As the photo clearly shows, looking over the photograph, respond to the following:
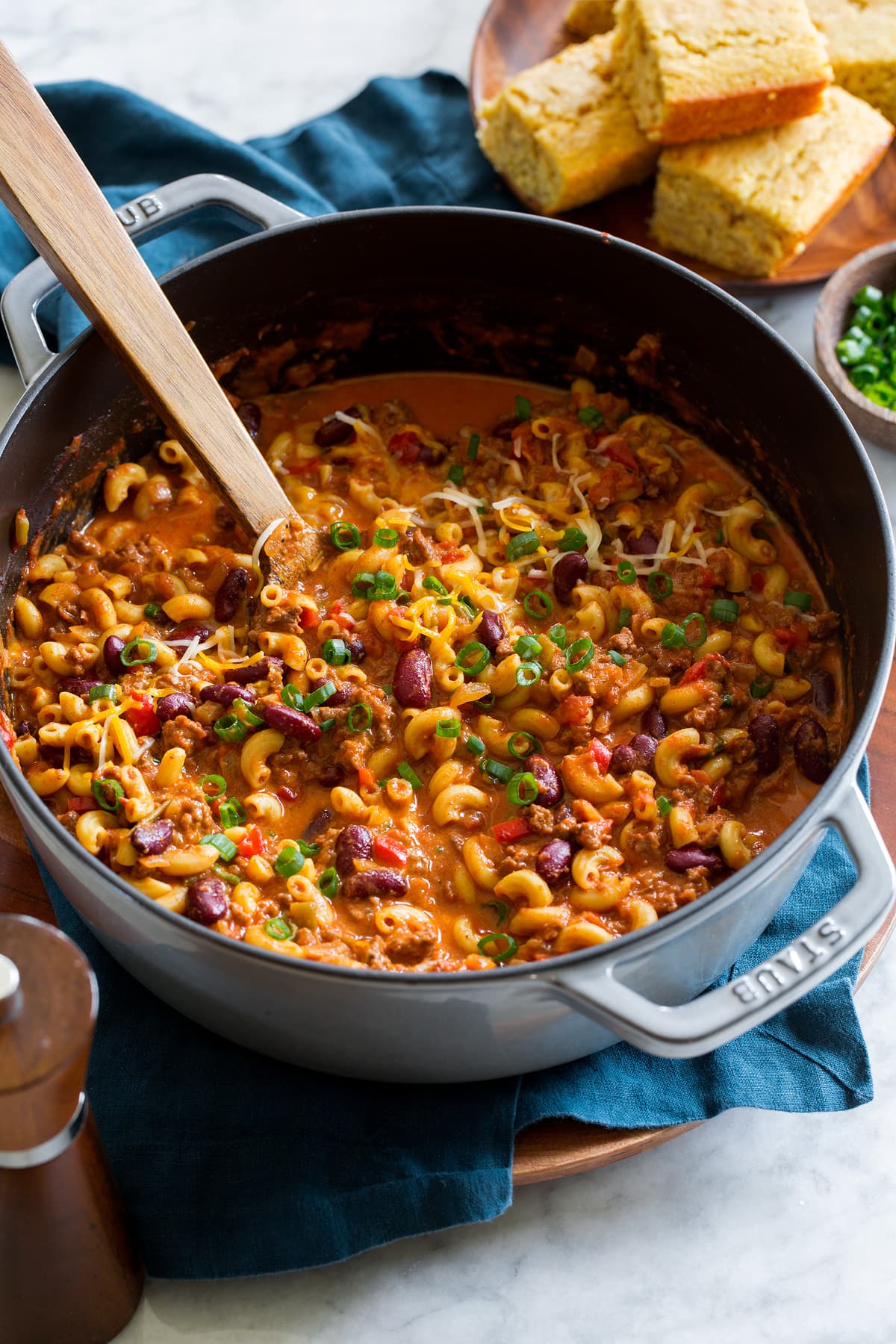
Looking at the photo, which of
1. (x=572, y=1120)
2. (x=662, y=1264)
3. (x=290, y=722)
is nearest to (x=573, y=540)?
(x=290, y=722)

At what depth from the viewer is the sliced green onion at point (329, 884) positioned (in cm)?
288

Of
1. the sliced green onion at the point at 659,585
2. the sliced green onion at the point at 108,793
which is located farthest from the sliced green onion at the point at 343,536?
the sliced green onion at the point at 108,793

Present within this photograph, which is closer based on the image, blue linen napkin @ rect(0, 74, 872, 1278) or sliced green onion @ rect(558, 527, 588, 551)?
blue linen napkin @ rect(0, 74, 872, 1278)

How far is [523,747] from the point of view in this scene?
314cm

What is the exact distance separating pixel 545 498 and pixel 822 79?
154cm

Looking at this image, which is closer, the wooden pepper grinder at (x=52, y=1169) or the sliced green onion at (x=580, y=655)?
the wooden pepper grinder at (x=52, y=1169)

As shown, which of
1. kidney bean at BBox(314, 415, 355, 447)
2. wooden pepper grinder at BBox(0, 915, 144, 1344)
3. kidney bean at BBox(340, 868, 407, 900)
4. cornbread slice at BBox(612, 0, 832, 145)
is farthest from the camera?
cornbread slice at BBox(612, 0, 832, 145)

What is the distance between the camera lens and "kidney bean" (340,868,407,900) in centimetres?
285

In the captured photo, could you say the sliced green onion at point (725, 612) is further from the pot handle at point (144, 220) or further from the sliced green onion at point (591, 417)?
the pot handle at point (144, 220)

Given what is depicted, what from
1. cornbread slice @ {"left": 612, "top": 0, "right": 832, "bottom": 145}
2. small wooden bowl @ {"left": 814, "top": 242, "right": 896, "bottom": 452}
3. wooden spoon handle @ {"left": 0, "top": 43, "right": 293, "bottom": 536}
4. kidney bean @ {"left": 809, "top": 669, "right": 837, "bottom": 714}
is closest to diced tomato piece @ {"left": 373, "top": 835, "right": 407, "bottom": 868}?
wooden spoon handle @ {"left": 0, "top": 43, "right": 293, "bottom": 536}

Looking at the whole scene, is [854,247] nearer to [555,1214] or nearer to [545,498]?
[545,498]

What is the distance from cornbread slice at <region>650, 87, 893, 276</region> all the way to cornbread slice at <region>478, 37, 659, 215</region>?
0.15 meters

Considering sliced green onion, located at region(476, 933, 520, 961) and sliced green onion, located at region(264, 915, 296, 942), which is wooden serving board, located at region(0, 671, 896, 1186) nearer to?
sliced green onion, located at region(476, 933, 520, 961)

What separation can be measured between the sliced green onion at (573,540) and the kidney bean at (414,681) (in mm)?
522
